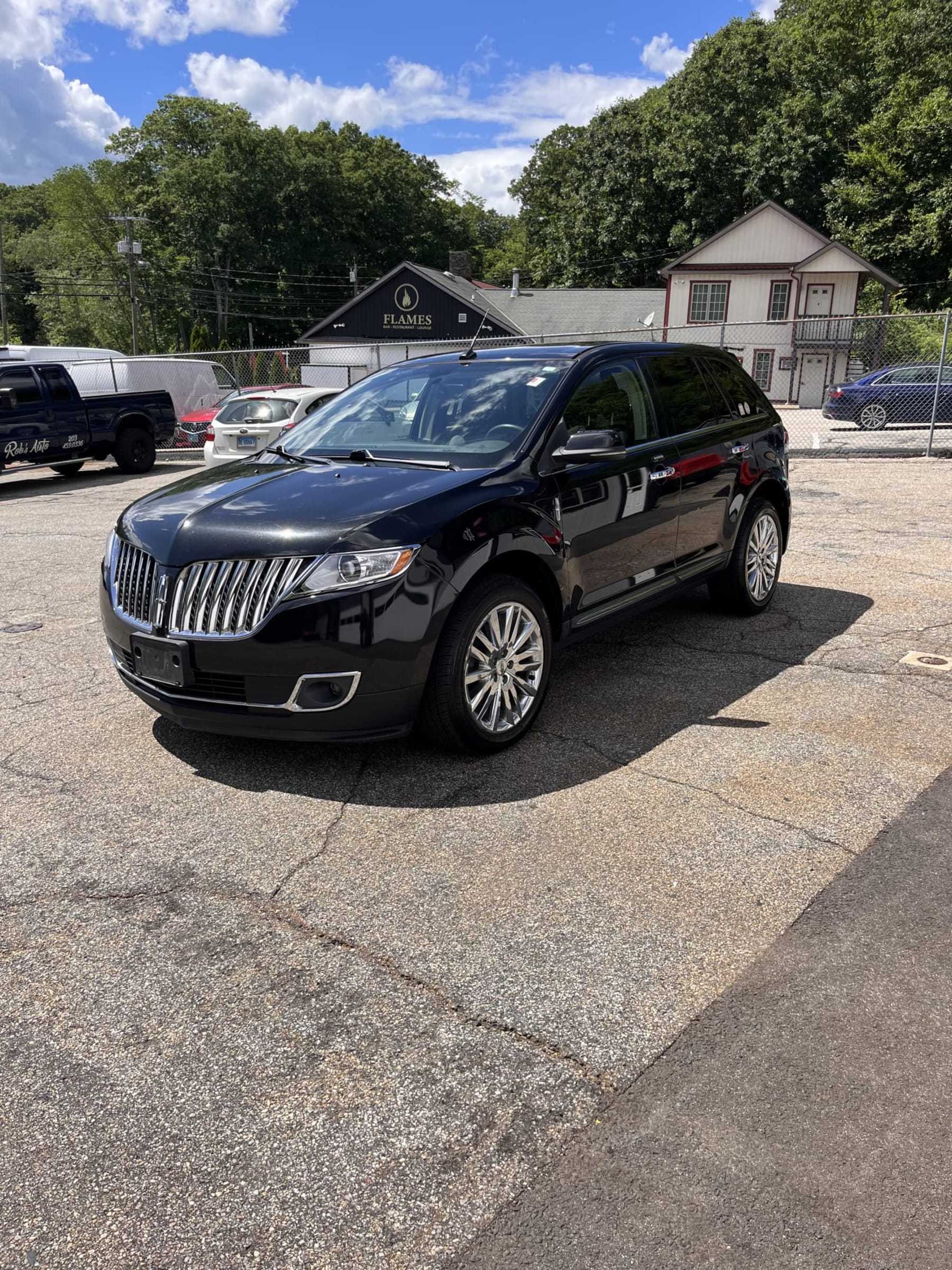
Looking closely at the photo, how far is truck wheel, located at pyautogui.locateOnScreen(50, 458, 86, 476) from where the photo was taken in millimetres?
16953

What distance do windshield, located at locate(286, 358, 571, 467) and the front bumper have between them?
107 cm

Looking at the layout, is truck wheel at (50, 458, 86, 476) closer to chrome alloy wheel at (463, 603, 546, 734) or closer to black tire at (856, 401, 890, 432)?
chrome alloy wheel at (463, 603, 546, 734)

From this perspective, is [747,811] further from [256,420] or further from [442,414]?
[256,420]

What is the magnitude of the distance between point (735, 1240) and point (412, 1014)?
101 centimetres

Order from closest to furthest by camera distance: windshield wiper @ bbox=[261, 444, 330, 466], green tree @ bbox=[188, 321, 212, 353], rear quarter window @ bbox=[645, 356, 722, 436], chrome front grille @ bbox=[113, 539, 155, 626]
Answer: chrome front grille @ bbox=[113, 539, 155, 626]
windshield wiper @ bbox=[261, 444, 330, 466]
rear quarter window @ bbox=[645, 356, 722, 436]
green tree @ bbox=[188, 321, 212, 353]

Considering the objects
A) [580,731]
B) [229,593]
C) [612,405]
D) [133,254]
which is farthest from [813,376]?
[229,593]

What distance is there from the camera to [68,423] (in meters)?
15.8

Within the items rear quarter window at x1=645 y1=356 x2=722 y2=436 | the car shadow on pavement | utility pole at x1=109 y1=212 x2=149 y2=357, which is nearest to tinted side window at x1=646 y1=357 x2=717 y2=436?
rear quarter window at x1=645 y1=356 x2=722 y2=436

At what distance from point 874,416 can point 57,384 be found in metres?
17.9

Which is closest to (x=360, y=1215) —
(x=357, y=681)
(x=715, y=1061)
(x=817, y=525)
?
(x=715, y=1061)

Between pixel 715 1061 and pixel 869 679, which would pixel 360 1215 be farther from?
pixel 869 679

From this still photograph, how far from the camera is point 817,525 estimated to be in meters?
10.1

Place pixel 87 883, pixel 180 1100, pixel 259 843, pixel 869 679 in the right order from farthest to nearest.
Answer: pixel 869 679
pixel 259 843
pixel 87 883
pixel 180 1100

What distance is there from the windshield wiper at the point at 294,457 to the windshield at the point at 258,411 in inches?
322
